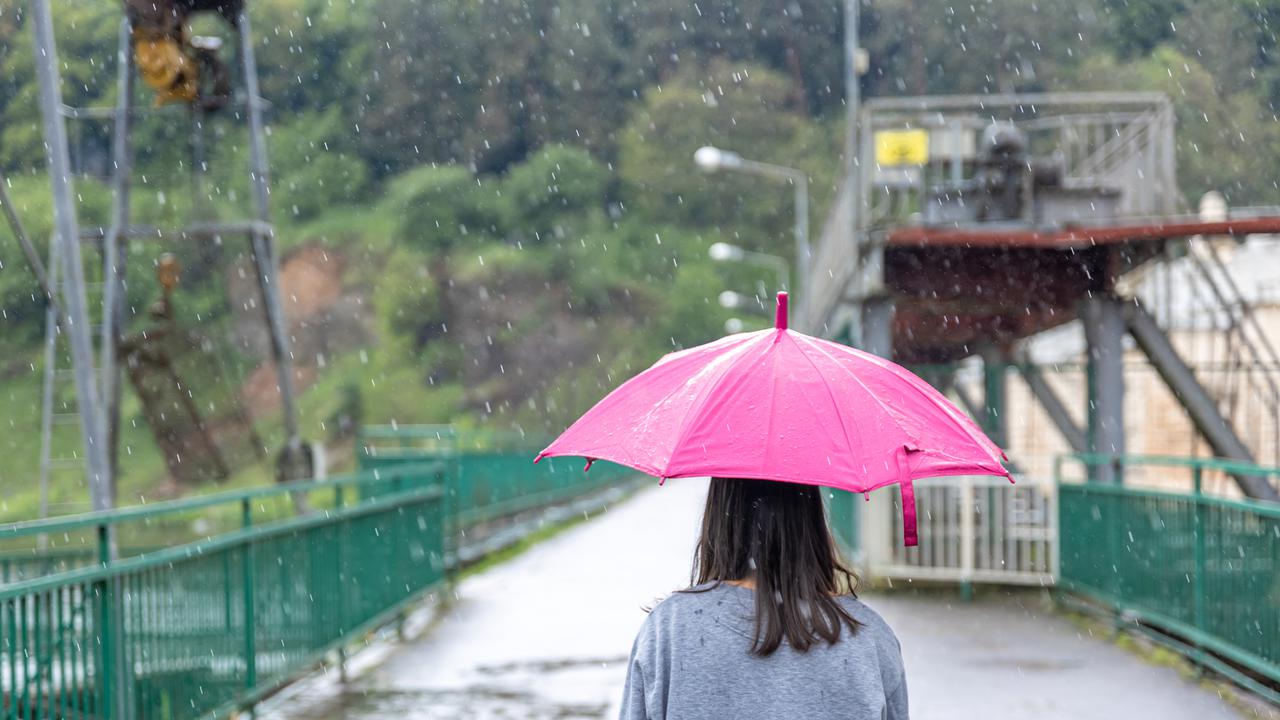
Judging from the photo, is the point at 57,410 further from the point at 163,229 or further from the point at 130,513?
the point at 130,513

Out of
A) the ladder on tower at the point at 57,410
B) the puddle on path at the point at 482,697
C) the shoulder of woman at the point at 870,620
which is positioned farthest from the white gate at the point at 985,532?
the shoulder of woman at the point at 870,620

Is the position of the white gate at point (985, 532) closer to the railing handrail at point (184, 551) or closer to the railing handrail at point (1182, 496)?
the railing handrail at point (1182, 496)

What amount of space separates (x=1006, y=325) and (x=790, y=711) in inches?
755

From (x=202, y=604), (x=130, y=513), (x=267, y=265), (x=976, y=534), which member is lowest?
(x=976, y=534)

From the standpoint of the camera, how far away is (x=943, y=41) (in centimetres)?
8856

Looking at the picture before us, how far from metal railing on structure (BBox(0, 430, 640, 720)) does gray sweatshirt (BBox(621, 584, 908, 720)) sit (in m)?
3.33

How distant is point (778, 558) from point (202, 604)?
5.26 meters

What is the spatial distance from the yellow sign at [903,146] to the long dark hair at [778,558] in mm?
13019

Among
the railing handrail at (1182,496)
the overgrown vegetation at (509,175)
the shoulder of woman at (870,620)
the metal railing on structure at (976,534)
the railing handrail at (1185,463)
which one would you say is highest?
the overgrown vegetation at (509,175)

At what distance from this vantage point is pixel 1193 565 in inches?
379

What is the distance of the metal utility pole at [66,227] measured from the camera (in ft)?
27.0

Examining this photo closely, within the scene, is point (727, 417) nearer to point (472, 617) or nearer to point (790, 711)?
point (790, 711)

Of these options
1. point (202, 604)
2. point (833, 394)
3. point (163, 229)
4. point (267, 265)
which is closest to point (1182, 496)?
point (202, 604)

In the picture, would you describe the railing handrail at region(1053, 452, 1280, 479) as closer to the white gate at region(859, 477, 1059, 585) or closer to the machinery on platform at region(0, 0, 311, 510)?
the white gate at region(859, 477, 1059, 585)
